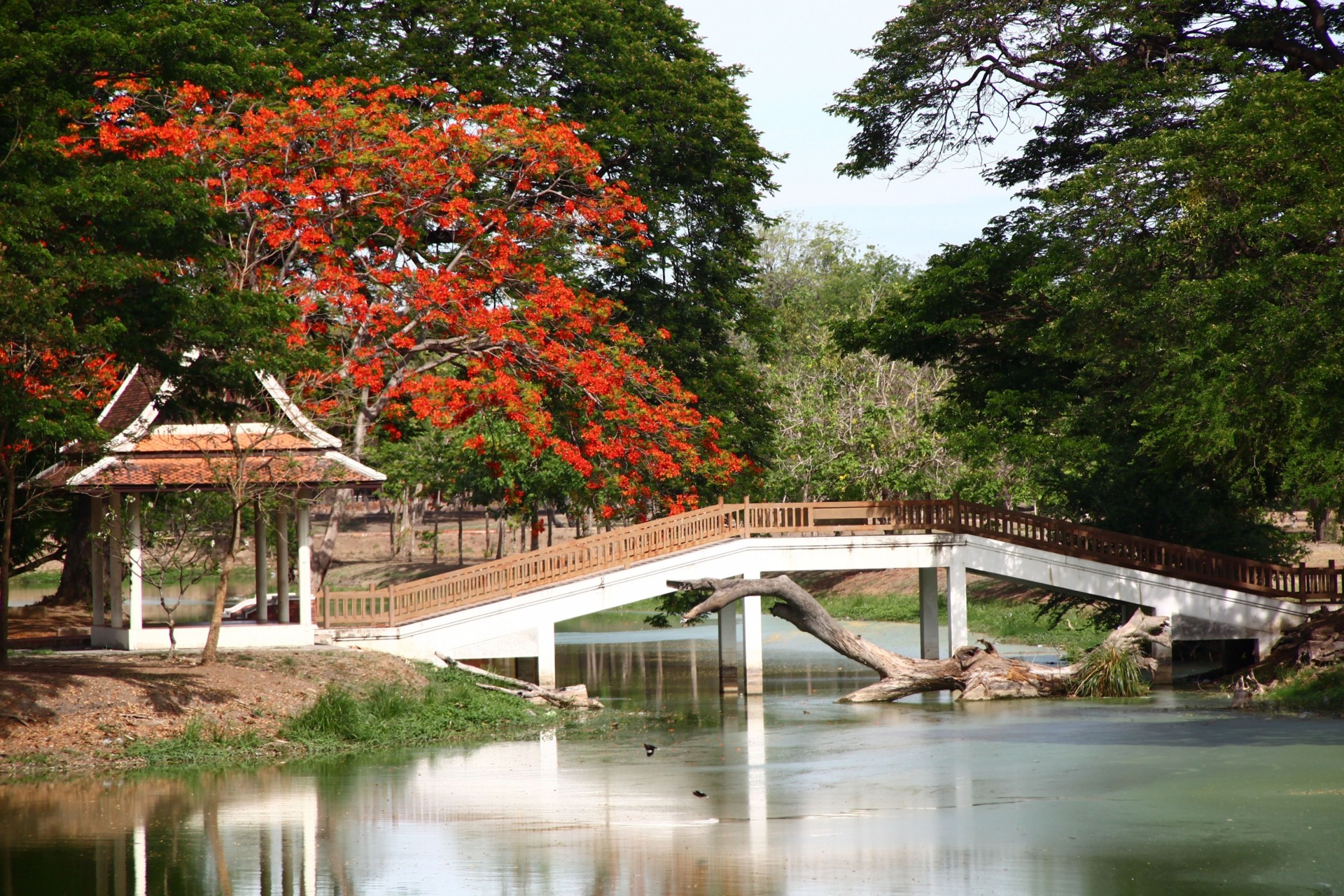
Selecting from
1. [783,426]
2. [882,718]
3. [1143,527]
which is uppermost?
[783,426]

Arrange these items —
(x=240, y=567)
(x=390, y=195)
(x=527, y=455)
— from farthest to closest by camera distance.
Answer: (x=240, y=567) → (x=527, y=455) → (x=390, y=195)

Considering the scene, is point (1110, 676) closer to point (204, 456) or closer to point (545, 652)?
point (545, 652)

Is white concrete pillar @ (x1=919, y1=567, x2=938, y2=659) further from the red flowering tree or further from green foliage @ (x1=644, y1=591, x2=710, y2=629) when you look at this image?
green foliage @ (x1=644, y1=591, x2=710, y2=629)

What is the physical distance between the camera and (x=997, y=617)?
140ft

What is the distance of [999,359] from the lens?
108 feet

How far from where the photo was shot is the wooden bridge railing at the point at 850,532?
2666cm

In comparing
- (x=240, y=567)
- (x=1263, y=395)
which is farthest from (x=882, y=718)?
(x=240, y=567)

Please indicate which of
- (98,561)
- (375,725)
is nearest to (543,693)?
(375,725)

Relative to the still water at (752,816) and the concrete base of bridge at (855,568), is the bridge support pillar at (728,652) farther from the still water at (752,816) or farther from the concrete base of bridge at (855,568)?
the still water at (752,816)

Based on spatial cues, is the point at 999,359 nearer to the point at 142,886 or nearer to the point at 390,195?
the point at 390,195

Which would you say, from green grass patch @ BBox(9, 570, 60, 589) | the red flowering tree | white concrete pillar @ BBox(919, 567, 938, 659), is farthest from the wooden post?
green grass patch @ BBox(9, 570, 60, 589)

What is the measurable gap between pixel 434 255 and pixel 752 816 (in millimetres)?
18352

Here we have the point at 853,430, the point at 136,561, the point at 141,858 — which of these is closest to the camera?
the point at 141,858

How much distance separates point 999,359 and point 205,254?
1906cm
